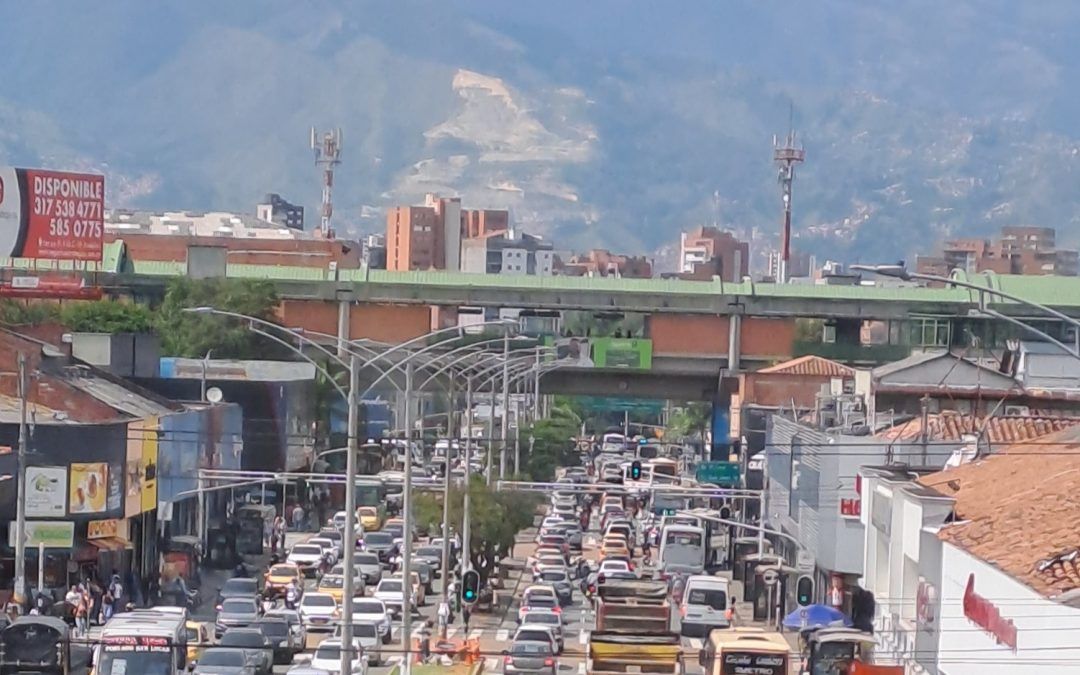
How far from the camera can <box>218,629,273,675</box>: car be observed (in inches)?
1784

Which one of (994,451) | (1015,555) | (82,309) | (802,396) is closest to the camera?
(1015,555)

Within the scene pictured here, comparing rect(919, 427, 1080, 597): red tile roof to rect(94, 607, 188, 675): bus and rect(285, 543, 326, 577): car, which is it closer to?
rect(94, 607, 188, 675): bus

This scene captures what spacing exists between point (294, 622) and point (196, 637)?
18.1ft

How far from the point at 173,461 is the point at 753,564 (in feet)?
63.1

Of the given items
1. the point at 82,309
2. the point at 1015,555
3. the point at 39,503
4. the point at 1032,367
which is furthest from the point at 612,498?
the point at 1015,555

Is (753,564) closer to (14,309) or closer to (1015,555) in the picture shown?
(1015,555)

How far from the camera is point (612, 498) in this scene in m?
117

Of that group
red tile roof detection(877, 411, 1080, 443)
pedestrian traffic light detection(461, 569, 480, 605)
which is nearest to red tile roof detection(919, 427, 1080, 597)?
red tile roof detection(877, 411, 1080, 443)

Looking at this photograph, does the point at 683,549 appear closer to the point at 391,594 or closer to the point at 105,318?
the point at 391,594

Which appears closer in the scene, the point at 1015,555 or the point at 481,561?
the point at 1015,555

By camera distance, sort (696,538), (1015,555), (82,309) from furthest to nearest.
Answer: (82,309)
(696,538)
(1015,555)

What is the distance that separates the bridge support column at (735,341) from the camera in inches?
4680

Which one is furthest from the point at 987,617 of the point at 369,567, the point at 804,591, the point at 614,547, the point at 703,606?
the point at 614,547

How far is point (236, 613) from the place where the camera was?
2109 inches
